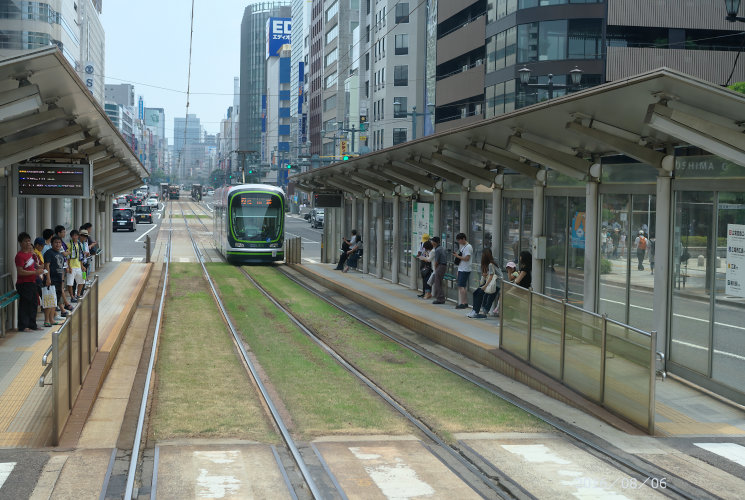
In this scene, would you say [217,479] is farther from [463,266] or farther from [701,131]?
[463,266]

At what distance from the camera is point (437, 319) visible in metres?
17.6

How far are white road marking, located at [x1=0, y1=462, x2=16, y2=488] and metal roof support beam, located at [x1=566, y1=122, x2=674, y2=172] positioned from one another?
833 cm

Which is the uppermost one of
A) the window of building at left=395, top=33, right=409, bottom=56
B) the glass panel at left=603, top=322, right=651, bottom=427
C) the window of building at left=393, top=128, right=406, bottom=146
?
the window of building at left=395, top=33, right=409, bottom=56

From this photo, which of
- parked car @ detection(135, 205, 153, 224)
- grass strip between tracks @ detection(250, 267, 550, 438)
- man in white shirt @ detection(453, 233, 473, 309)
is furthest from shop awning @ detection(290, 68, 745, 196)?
parked car @ detection(135, 205, 153, 224)

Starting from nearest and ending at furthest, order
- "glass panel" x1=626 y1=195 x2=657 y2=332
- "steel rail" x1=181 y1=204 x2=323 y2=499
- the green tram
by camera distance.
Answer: "steel rail" x1=181 y1=204 x2=323 y2=499 → "glass panel" x1=626 y1=195 x2=657 y2=332 → the green tram

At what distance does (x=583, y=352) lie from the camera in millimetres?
10758

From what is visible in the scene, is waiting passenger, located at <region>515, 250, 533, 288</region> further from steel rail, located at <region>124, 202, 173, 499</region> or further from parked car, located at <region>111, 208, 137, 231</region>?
parked car, located at <region>111, 208, 137, 231</region>

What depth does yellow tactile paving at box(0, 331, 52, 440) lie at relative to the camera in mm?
9441

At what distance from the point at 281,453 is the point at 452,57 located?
48.7 meters

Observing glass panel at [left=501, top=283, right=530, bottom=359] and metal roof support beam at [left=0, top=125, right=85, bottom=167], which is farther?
metal roof support beam at [left=0, top=125, right=85, bottom=167]

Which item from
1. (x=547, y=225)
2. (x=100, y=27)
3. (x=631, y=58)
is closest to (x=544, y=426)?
(x=547, y=225)

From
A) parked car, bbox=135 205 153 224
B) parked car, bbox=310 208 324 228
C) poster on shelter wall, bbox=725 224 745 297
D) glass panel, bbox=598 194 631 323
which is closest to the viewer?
poster on shelter wall, bbox=725 224 745 297

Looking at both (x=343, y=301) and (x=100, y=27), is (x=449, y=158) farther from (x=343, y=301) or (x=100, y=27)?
(x=100, y=27)

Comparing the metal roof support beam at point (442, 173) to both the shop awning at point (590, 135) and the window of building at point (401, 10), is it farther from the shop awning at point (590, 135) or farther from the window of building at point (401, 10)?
the window of building at point (401, 10)
